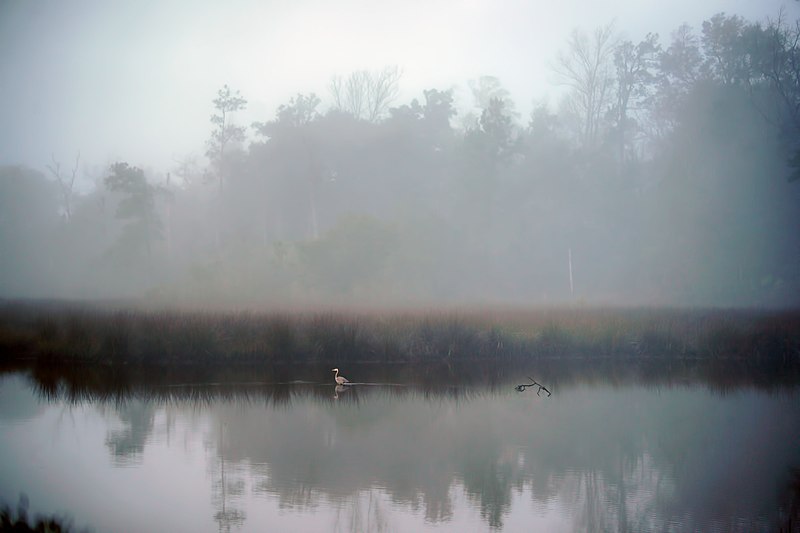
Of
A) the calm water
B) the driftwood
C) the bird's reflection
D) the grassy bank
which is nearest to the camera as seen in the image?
Result: the calm water

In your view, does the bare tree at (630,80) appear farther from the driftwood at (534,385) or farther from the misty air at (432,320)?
the driftwood at (534,385)

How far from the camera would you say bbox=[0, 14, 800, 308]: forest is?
31500 mm

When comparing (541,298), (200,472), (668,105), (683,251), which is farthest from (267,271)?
(200,472)

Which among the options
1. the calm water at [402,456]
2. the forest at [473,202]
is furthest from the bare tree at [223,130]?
the calm water at [402,456]

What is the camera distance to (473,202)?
37344mm

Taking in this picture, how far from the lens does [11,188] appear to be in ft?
131

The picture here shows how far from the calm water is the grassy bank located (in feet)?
6.42

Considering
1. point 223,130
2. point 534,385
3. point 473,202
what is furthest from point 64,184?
point 534,385

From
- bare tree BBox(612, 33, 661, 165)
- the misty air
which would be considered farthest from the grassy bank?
bare tree BBox(612, 33, 661, 165)

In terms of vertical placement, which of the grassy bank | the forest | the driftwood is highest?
the forest

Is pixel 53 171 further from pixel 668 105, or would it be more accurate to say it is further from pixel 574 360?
pixel 574 360

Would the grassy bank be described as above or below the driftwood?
above

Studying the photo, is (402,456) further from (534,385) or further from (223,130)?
(223,130)

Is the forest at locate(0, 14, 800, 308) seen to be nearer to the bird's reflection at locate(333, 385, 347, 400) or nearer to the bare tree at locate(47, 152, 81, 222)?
the bare tree at locate(47, 152, 81, 222)
